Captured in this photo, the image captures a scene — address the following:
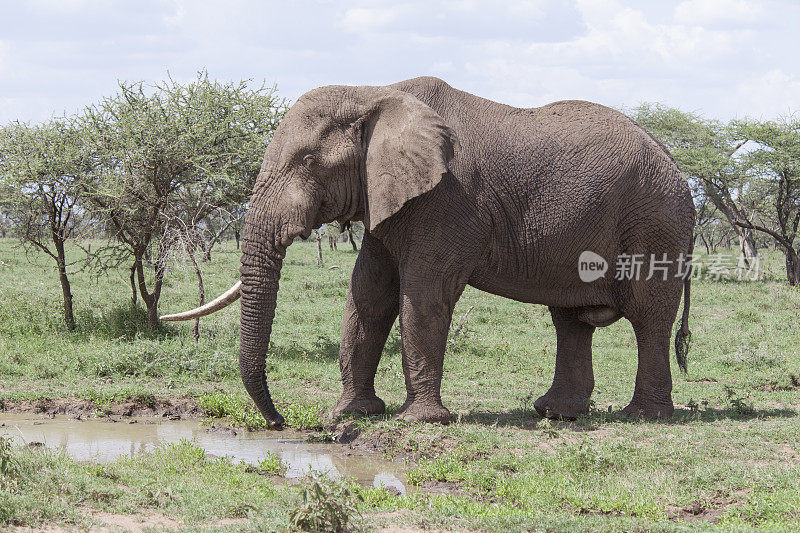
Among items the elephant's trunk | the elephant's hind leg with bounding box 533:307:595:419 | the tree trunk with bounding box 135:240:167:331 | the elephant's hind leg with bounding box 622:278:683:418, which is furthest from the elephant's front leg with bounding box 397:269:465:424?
the tree trunk with bounding box 135:240:167:331

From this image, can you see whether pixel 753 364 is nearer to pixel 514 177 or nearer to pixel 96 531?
pixel 514 177

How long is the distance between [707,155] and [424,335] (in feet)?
86.0

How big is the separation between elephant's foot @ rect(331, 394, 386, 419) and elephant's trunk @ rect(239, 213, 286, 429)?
1512 mm

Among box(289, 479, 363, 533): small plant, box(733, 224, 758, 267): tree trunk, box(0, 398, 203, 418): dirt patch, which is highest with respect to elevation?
box(733, 224, 758, 267): tree trunk

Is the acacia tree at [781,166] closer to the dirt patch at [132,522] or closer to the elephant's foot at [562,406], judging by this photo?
the elephant's foot at [562,406]

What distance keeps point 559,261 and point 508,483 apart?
2.86m

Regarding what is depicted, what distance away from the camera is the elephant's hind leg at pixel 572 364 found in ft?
32.6

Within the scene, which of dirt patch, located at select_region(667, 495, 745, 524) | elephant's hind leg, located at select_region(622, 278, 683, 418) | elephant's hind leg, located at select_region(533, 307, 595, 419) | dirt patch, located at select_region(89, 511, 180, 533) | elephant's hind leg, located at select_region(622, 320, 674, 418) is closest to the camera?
dirt patch, located at select_region(89, 511, 180, 533)

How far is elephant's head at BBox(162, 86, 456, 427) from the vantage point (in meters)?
8.09

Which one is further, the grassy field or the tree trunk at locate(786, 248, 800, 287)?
the tree trunk at locate(786, 248, 800, 287)

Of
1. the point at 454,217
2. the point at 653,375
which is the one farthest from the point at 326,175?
the point at 653,375

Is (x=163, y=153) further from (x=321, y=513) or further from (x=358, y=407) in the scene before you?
(x=321, y=513)

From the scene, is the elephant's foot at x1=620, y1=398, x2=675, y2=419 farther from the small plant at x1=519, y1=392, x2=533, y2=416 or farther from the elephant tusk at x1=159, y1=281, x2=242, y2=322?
the elephant tusk at x1=159, y1=281, x2=242, y2=322

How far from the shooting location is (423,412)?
8758 millimetres
